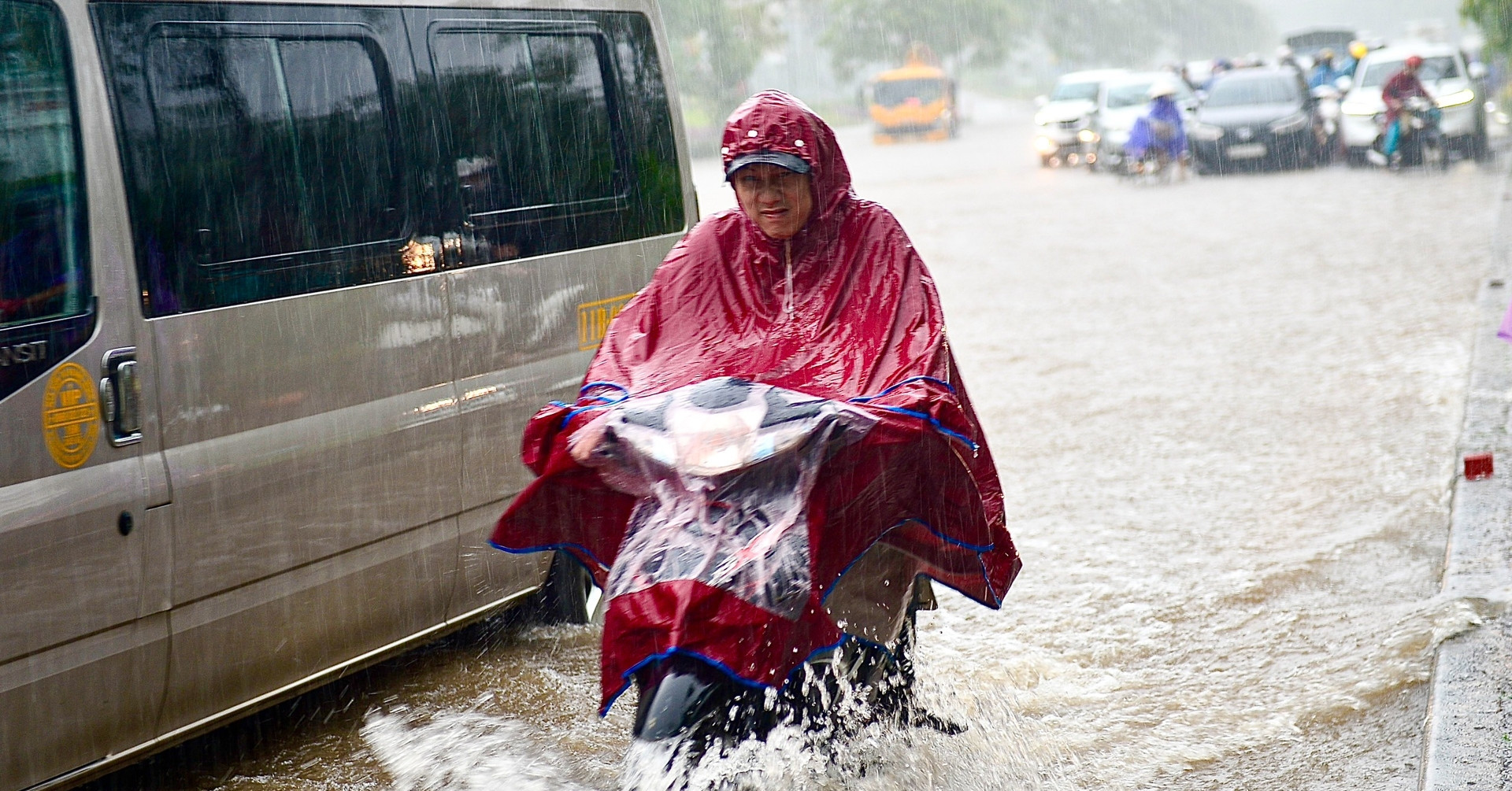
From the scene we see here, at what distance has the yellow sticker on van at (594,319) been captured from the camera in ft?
17.4

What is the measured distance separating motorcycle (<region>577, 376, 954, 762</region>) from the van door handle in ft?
4.37

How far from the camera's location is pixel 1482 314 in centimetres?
1091

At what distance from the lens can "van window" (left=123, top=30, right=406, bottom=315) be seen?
153 inches

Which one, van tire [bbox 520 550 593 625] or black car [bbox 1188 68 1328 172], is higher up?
black car [bbox 1188 68 1328 172]

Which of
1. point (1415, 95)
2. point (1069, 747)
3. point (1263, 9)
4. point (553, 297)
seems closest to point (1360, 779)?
point (1069, 747)

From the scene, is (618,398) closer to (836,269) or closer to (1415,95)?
(836,269)

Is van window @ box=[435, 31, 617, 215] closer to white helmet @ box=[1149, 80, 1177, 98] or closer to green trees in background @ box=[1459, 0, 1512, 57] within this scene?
green trees in background @ box=[1459, 0, 1512, 57]

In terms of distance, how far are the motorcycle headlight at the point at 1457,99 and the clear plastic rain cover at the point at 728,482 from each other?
23110 mm

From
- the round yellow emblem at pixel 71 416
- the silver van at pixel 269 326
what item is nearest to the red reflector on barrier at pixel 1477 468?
the silver van at pixel 269 326

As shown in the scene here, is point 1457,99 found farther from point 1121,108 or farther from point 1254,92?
point 1121,108

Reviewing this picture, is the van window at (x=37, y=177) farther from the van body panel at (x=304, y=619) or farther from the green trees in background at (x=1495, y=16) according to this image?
the green trees in background at (x=1495, y=16)

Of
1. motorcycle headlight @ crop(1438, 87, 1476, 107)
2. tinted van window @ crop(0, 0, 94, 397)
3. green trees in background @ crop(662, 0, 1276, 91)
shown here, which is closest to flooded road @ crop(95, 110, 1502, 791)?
tinted van window @ crop(0, 0, 94, 397)

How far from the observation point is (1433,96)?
917 inches

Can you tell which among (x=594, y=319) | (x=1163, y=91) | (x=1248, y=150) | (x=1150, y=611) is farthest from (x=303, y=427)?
(x=1163, y=91)
